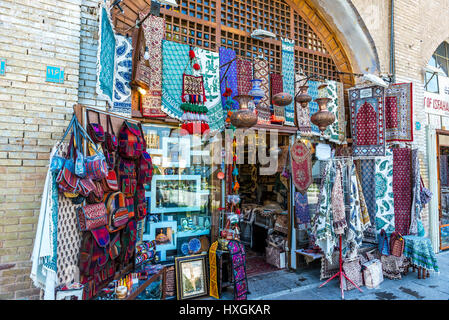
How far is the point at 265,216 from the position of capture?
6.51 metres

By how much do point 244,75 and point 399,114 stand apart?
3596mm

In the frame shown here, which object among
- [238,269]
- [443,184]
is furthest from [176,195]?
[443,184]

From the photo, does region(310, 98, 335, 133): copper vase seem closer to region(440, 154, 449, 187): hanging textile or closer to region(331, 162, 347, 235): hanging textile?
region(331, 162, 347, 235): hanging textile

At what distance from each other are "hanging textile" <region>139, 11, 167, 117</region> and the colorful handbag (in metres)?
1.62

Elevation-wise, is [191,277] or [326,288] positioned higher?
[191,277]

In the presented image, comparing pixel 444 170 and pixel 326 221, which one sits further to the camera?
pixel 444 170

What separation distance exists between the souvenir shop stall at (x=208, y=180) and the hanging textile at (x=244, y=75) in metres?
0.03

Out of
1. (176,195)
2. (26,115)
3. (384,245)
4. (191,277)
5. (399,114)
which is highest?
(399,114)

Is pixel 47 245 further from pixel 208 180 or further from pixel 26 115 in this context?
pixel 208 180

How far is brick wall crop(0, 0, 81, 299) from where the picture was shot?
2941mm

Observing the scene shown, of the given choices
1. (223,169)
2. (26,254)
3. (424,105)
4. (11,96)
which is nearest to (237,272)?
(223,169)

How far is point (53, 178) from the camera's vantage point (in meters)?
2.71

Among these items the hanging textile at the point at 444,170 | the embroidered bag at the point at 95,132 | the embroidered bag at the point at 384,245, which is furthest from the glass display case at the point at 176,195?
the hanging textile at the point at 444,170

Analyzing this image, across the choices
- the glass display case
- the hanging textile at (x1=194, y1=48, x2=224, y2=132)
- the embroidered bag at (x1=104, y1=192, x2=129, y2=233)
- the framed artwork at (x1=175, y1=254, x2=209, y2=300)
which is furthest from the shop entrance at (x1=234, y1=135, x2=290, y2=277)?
the embroidered bag at (x1=104, y1=192, x2=129, y2=233)
